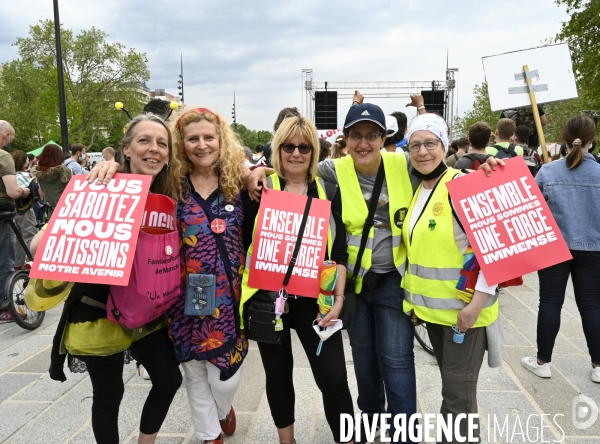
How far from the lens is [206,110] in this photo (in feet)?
8.11

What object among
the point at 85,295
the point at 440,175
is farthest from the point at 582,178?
the point at 85,295

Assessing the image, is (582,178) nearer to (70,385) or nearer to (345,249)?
(345,249)

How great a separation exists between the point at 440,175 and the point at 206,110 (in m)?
1.32

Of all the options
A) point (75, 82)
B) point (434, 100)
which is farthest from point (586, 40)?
point (75, 82)

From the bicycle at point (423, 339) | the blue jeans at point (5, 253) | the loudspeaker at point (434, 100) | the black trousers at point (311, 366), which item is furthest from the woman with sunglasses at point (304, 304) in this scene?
the loudspeaker at point (434, 100)

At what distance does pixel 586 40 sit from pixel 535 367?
2078 cm

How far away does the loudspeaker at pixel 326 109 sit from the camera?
2381 centimetres

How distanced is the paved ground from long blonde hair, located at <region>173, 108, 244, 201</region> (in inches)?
63.7

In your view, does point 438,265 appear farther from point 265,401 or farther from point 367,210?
point 265,401

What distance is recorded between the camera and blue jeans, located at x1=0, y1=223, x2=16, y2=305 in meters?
4.95

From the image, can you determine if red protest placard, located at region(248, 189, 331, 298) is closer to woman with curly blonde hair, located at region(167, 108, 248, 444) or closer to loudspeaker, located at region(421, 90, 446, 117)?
woman with curly blonde hair, located at region(167, 108, 248, 444)

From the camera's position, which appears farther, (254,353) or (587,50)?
(587,50)

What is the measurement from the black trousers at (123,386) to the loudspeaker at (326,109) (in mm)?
22162

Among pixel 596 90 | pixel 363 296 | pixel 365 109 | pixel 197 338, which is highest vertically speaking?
pixel 596 90
